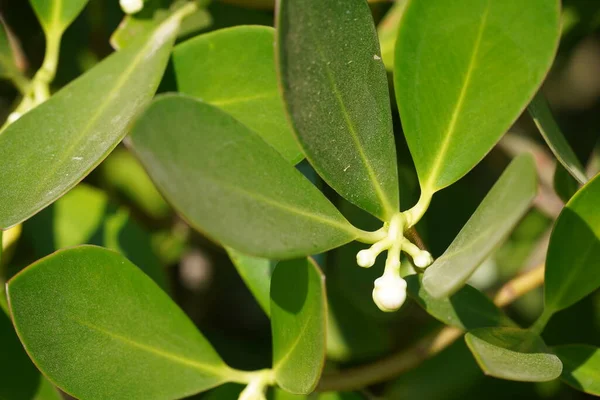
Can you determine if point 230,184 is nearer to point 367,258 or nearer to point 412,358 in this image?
point 367,258

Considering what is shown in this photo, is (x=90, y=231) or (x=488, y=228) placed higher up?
(x=488, y=228)

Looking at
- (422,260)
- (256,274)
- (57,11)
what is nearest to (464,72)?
(422,260)

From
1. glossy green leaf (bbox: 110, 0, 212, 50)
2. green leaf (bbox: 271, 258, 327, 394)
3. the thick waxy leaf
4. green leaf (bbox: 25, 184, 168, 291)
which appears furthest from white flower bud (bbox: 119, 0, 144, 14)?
green leaf (bbox: 271, 258, 327, 394)

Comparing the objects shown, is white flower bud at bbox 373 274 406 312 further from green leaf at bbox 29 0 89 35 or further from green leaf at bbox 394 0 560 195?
green leaf at bbox 29 0 89 35

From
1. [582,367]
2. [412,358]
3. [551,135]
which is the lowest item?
[412,358]

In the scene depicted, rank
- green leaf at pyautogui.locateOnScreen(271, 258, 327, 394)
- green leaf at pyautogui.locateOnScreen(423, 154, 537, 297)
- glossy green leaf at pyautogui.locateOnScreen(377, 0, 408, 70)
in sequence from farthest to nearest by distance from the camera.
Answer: glossy green leaf at pyautogui.locateOnScreen(377, 0, 408, 70) → green leaf at pyautogui.locateOnScreen(271, 258, 327, 394) → green leaf at pyautogui.locateOnScreen(423, 154, 537, 297)

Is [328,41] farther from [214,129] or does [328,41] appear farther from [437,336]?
[437,336]

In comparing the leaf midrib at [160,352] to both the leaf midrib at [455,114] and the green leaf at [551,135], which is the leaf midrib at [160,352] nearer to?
the leaf midrib at [455,114]
